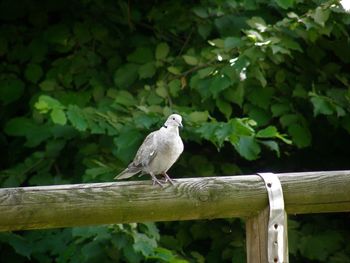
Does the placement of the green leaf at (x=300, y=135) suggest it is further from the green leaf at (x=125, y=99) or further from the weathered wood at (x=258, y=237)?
the weathered wood at (x=258, y=237)

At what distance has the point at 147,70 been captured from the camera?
183 inches

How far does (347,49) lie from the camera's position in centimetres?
467

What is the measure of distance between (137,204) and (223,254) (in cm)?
229

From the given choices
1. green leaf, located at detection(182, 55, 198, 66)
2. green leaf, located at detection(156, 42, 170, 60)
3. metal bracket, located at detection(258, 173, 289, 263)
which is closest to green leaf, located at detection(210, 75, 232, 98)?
green leaf, located at detection(182, 55, 198, 66)

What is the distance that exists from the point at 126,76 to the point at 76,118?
621 mm

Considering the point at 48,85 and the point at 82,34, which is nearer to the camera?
the point at 48,85

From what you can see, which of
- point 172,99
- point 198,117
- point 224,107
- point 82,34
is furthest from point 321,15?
point 82,34

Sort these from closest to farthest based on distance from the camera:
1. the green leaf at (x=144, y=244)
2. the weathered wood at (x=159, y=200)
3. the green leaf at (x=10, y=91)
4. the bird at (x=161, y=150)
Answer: the weathered wood at (x=159, y=200) < the bird at (x=161, y=150) < the green leaf at (x=144, y=244) < the green leaf at (x=10, y=91)

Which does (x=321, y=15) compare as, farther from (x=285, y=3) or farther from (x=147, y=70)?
(x=147, y=70)

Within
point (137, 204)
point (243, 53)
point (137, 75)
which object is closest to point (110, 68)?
point (137, 75)

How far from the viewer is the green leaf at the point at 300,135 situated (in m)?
4.46

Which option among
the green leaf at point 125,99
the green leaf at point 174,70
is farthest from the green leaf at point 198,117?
the green leaf at point 174,70

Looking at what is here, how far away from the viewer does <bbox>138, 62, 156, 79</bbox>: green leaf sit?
463 centimetres

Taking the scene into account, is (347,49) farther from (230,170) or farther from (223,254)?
(223,254)
